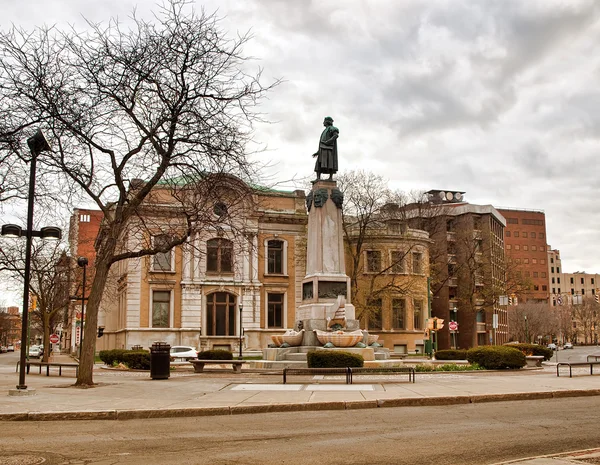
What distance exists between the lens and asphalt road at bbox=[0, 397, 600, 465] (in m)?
8.12

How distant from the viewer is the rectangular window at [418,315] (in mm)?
56781

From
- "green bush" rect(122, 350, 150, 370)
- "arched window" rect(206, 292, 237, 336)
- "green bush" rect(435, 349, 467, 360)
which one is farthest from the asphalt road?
"arched window" rect(206, 292, 237, 336)

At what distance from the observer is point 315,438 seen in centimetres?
960

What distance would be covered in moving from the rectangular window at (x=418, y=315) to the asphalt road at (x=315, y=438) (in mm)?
44124

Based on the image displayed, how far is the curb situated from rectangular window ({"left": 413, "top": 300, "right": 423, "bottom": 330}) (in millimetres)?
40902

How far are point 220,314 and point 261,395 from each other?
121 feet

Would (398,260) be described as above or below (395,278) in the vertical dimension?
above

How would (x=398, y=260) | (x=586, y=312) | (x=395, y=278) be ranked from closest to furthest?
(x=398, y=260) < (x=395, y=278) < (x=586, y=312)

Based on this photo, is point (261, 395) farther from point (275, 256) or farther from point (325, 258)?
point (275, 256)

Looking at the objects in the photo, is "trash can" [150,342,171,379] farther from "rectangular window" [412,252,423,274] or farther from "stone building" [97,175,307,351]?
"rectangular window" [412,252,423,274]

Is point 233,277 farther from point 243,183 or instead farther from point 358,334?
point 243,183

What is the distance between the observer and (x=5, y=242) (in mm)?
38094

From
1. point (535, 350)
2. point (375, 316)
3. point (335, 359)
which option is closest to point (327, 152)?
point (335, 359)

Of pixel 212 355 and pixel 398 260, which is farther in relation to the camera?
pixel 398 260
